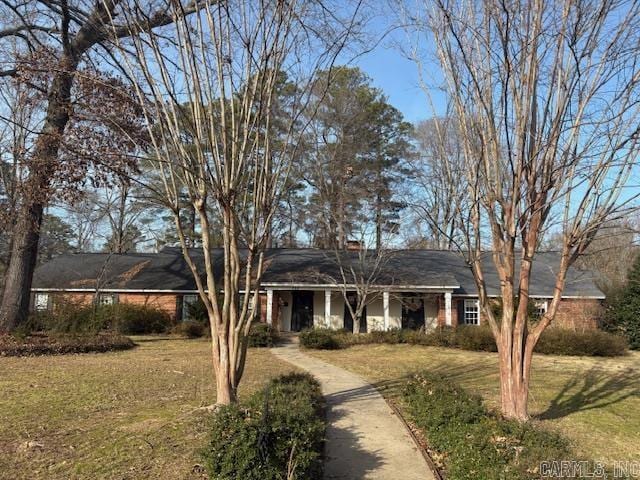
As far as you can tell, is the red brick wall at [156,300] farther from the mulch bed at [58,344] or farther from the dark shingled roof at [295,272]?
the mulch bed at [58,344]

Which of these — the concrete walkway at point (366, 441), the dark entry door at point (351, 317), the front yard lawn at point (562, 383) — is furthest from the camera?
the dark entry door at point (351, 317)

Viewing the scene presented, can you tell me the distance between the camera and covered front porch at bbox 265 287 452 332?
76.5 feet

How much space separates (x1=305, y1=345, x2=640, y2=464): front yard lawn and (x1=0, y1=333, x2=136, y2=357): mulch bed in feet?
20.6

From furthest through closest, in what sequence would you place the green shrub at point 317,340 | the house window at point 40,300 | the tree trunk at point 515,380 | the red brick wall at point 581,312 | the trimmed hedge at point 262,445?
1. the house window at point 40,300
2. the red brick wall at point 581,312
3. the green shrub at point 317,340
4. the tree trunk at point 515,380
5. the trimmed hedge at point 262,445

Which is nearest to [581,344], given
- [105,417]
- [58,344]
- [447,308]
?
[447,308]

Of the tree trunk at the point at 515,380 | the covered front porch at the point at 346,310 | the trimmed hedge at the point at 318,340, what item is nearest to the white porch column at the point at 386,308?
the covered front porch at the point at 346,310

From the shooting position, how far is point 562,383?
11.0 meters

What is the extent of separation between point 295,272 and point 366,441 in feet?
60.5

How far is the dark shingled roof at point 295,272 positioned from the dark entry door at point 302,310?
153cm

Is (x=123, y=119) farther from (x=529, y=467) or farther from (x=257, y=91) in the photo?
(x=529, y=467)

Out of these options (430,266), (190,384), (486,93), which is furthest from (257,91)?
(430,266)

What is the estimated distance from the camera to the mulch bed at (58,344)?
13.3 metres

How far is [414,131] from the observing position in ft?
111

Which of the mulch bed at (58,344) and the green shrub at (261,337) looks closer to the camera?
the mulch bed at (58,344)
